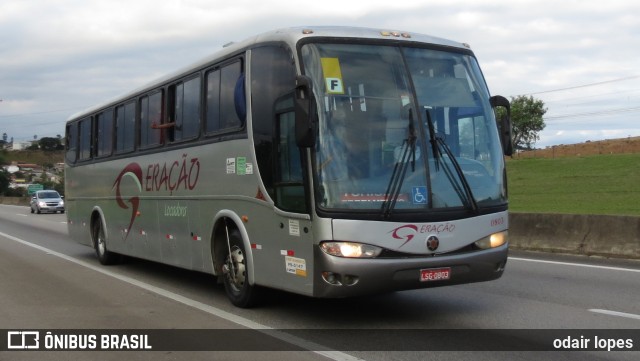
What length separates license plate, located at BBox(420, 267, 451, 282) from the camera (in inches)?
289

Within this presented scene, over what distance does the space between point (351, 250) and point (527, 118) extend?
314ft

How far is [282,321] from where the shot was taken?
8.27 m

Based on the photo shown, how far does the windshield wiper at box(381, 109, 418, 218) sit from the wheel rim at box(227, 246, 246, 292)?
240cm

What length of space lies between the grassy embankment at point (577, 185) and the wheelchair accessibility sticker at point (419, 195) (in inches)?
661

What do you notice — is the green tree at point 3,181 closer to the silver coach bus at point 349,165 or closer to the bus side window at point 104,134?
the bus side window at point 104,134

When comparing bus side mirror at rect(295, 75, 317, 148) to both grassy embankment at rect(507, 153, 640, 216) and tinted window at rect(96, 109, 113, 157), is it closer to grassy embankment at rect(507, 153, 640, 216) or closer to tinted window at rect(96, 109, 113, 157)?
tinted window at rect(96, 109, 113, 157)

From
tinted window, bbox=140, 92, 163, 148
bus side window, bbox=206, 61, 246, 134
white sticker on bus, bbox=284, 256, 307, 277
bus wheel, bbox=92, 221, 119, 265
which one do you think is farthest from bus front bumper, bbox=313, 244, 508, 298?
bus wheel, bbox=92, 221, 119, 265

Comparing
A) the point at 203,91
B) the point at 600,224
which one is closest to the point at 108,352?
the point at 203,91

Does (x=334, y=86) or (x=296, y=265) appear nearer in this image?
(x=334, y=86)

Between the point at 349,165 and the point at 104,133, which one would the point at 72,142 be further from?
the point at 349,165

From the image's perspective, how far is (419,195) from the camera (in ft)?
24.2

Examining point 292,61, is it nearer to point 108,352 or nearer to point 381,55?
point 381,55

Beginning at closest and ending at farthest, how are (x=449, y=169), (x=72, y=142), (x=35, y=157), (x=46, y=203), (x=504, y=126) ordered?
1. (x=449, y=169)
2. (x=504, y=126)
3. (x=72, y=142)
4. (x=46, y=203)
5. (x=35, y=157)

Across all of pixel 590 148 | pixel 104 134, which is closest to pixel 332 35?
pixel 104 134
